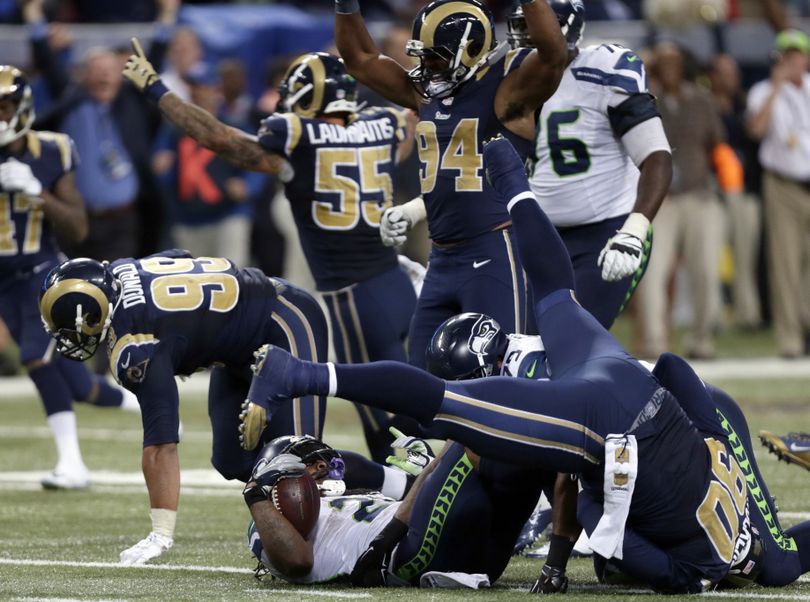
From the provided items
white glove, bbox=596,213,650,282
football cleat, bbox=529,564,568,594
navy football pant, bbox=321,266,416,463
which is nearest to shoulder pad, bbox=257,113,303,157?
navy football pant, bbox=321,266,416,463

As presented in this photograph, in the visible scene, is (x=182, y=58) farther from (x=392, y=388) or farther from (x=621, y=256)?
(x=392, y=388)

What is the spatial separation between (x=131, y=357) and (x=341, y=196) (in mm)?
2057

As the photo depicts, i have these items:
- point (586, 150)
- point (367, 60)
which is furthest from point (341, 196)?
point (586, 150)

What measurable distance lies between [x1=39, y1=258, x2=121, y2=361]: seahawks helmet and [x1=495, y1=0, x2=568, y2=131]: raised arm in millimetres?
1569

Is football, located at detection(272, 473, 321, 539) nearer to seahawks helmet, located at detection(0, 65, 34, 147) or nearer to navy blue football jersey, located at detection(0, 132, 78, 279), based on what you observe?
navy blue football jersey, located at detection(0, 132, 78, 279)

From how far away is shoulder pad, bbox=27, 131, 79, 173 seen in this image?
8.48 m

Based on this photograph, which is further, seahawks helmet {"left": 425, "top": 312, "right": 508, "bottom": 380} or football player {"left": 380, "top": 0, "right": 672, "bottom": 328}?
football player {"left": 380, "top": 0, "right": 672, "bottom": 328}

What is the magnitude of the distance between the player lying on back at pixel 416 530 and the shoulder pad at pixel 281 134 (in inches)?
86.3

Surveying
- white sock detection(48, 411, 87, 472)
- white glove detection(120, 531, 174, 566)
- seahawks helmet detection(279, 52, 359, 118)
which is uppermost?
seahawks helmet detection(279, 52, 359, 118)

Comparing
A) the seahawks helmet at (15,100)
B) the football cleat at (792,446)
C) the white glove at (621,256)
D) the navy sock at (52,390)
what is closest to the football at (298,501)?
the white glove at (621,256)

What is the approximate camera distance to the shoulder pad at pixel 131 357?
569 centimetres

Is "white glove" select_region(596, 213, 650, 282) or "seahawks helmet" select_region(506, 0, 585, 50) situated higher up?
"seahawks helmet" select_region(506, 0, 585, 50)

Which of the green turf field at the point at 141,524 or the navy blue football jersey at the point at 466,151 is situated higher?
the navy blue football jersey at the point at 466,151

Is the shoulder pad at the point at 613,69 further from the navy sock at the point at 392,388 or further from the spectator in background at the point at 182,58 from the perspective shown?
the spectator in background at the point at 182,58
